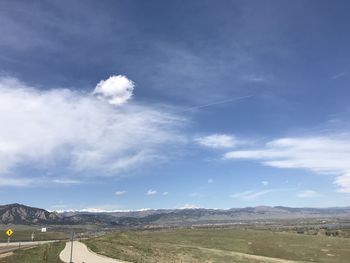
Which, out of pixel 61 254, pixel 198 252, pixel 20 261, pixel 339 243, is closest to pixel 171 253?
pixel 198 252

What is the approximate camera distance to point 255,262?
77938mm

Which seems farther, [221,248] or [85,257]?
[221,248]

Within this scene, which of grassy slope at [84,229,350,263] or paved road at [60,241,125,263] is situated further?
grassy slope at [84,229,350,263]

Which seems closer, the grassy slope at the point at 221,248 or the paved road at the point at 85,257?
the paved road at the point at 85,257

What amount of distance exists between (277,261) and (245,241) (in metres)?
44.4

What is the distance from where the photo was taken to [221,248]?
110m

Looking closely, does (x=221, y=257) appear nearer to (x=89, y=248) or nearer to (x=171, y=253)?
(x=171, y=253)

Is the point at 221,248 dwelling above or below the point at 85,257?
below

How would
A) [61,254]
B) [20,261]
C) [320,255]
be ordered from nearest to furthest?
1. [20,261]
2. [61,254]
3. [320,255]

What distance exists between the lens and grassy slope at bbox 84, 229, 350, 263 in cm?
7550

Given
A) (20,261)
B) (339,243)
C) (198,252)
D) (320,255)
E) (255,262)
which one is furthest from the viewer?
(339,243)

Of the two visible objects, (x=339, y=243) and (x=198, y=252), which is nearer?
(x=198, y=252)

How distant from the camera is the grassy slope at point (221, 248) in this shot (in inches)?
2972

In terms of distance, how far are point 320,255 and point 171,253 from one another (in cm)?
4332
